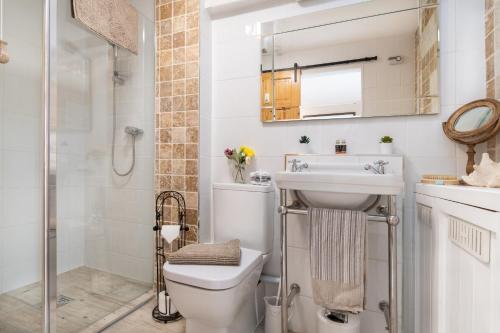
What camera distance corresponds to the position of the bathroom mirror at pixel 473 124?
1.18m

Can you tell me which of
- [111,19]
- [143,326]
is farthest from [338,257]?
[111,19]

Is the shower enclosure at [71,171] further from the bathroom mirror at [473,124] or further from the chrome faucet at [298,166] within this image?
the bathroom mirror at [473,124]

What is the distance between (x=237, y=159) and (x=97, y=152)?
872 mm

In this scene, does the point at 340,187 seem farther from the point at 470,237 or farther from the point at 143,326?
the point at 143,326

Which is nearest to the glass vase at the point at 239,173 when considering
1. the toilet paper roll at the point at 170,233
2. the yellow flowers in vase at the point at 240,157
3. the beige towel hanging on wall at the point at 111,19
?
the yellow flowers in vase at the point at 240,157

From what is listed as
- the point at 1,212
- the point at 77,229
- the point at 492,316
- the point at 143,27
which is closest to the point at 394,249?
the point at 492,316

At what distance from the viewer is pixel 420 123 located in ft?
4.60

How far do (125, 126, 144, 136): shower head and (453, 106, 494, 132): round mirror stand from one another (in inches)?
73.8

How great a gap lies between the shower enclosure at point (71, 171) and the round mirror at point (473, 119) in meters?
1.81

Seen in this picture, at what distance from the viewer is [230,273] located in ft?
3.83

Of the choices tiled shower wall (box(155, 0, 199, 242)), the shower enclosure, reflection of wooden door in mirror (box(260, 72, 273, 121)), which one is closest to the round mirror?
reflection of wooden door in mirror (box(260, 72, 273, 121))

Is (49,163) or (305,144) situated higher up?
(305,144)

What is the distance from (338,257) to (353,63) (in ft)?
3.50

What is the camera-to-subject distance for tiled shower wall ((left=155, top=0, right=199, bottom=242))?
1742mm
